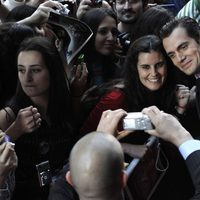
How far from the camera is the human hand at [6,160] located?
141 cm

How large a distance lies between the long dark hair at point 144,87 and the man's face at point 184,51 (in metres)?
0.10

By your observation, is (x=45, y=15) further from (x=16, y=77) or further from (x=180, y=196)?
(x=180, y=196)

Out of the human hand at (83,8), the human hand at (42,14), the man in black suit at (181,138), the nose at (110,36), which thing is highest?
the human hand at (42,14)

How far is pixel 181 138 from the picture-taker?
54.6 inches

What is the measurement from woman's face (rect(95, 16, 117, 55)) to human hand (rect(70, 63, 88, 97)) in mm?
442

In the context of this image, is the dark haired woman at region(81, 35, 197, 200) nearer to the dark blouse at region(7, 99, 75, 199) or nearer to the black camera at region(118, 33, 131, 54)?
the dark blouse at region(7, 99, 75, 199)

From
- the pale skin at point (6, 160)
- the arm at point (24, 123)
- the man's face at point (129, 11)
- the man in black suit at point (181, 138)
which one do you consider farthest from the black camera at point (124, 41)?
the pale skin at point (6, 160)

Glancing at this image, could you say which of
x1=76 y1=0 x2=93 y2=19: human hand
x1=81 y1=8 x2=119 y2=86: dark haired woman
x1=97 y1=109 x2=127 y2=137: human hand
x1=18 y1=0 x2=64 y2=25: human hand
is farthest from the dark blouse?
x1=76 y1=0 x2=93 y2=19: human hand

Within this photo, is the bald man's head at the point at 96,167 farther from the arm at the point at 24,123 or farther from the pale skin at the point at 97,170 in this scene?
the arm at the point at 24,123

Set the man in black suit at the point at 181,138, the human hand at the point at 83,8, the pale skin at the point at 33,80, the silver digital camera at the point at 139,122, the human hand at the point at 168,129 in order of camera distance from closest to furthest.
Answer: the man in black suit at the point at 181,138 < the human hand at the point at 168,129 < the silver digital camera at the point at 139,122 < the pale skin at the point at 33,80 < the human hand at the point at 83,8

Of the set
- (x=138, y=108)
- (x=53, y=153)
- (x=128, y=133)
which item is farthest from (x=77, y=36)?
(x=128, y=133)

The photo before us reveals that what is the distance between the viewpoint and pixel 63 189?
134 centimetres

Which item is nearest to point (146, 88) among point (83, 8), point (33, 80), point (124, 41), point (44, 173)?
point (33, 80)

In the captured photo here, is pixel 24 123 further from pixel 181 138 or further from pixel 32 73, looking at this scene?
pixel 181 138
